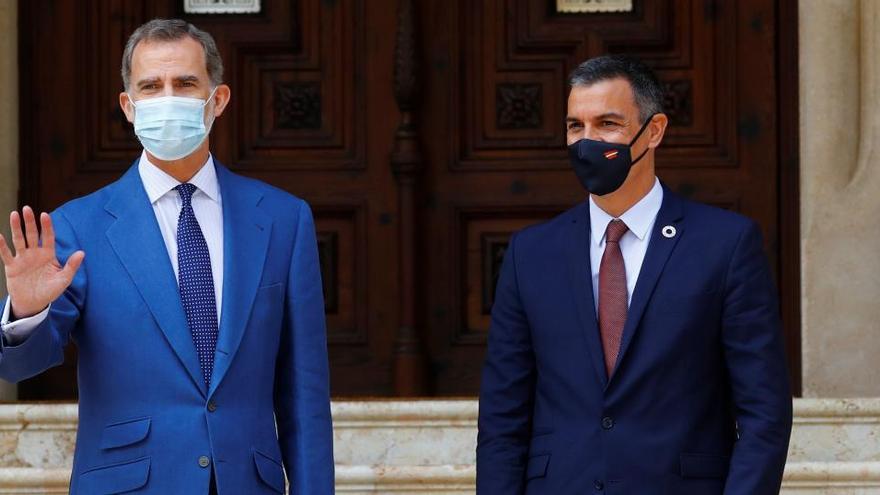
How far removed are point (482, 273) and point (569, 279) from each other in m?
2.58

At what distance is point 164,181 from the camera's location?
3777 millimetres

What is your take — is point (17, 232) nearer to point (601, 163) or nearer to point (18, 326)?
point (18, 326)

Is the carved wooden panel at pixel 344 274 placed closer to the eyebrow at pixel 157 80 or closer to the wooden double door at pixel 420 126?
the wooden double door at pixel 420 126

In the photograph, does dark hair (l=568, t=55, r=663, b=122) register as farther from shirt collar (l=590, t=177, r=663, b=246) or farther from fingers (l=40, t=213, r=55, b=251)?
fingers (l=40, t=213, r=55, b=251)

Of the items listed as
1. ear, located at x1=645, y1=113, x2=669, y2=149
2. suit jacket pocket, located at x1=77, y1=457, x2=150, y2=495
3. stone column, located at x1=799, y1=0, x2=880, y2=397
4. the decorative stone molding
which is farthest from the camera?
stone column, located at x1=799, y1=0, x2=880, y2=397

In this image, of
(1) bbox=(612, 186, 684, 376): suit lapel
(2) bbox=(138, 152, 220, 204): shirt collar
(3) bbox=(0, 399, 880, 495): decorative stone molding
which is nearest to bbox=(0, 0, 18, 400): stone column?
(3) bbox=(0, 399, 880, 495): decorative stone molding

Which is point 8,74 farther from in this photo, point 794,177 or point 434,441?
point 794,177

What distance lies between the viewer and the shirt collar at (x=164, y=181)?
12.4 ft

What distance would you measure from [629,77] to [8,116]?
3.12 metres

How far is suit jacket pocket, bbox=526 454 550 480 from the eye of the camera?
12.4 ft

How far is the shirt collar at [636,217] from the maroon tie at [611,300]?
0.15 feet

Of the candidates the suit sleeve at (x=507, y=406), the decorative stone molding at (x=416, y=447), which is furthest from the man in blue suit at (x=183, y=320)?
the decorative stone molding at (x=416, y=447)

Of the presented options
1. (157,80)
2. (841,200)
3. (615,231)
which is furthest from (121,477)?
(841,200)

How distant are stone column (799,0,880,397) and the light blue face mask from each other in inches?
115
